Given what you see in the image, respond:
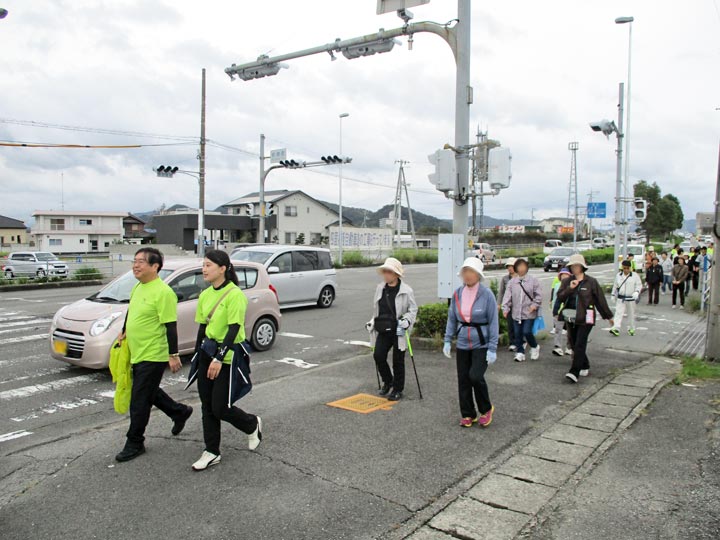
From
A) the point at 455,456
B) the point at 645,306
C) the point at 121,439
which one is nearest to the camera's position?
the point at 455,456

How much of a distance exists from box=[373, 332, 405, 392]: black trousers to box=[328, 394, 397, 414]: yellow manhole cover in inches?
9.2

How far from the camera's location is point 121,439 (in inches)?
202

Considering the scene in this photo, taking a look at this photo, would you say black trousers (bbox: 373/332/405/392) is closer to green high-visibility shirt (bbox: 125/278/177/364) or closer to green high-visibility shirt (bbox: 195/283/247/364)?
green high-visibility shirt (bbox: 195/283/247/364)

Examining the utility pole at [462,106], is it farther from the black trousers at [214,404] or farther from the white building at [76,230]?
the white building at [76,230]

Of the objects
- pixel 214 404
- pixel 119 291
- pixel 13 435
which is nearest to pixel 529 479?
pixel 214 404

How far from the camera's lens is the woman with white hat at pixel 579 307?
7246 millimetres

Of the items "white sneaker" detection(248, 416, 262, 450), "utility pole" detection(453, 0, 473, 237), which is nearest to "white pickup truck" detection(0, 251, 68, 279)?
"utility pole" detection(453, 0, 473, 237)

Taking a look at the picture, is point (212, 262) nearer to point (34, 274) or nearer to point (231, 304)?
point (231, 304)

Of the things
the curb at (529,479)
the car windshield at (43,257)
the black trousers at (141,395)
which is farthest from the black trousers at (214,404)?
the car windshield at (43,257)

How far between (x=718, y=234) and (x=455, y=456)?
6.26m

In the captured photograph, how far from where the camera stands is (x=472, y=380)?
527 centimetres

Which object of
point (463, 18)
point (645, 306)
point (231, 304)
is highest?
point (463, 18)

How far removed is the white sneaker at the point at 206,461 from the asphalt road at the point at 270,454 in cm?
9

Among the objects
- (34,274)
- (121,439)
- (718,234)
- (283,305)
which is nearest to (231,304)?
(121,439)
